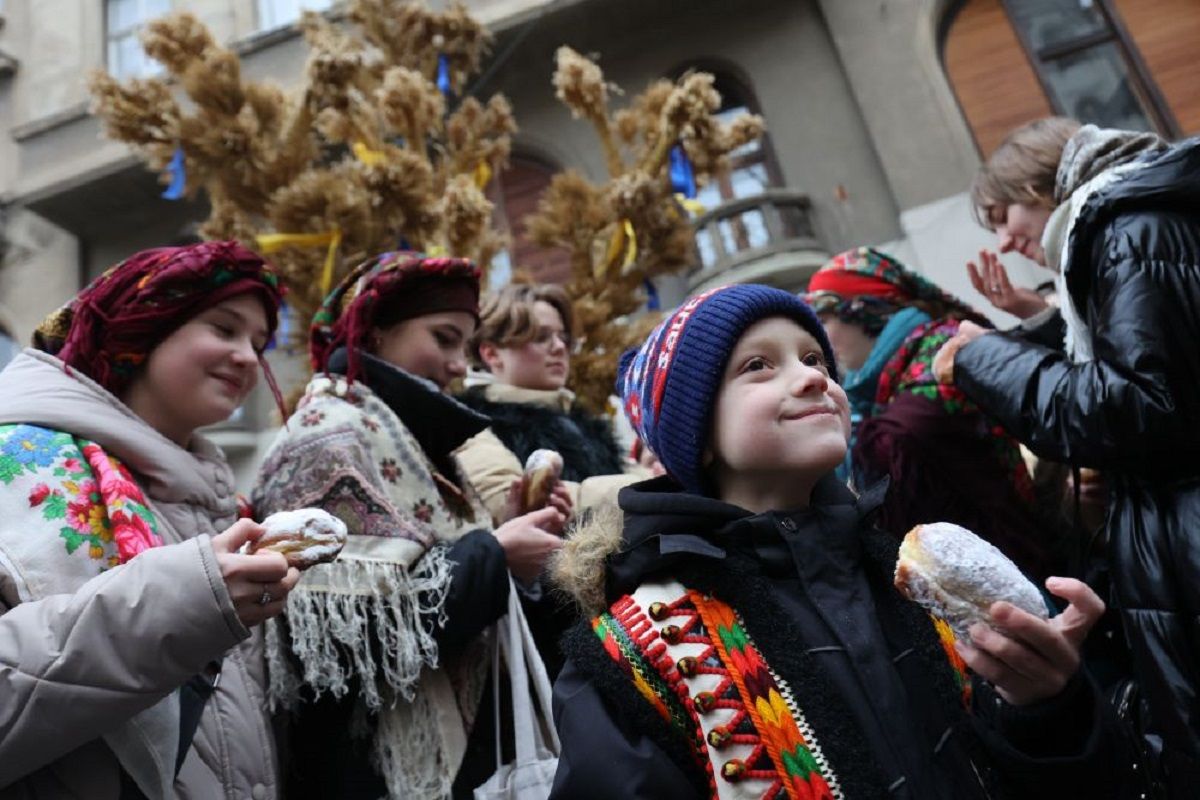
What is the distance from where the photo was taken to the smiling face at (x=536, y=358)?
2562mm

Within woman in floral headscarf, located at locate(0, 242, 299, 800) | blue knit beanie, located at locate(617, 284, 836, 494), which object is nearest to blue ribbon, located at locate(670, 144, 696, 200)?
woman in floral headscarf, located at locate(0, 242, 299, 800)

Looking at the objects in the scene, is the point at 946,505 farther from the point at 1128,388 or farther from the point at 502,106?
the point at 502,106

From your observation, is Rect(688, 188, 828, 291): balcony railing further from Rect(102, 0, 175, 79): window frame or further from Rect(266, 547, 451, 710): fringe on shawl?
Rect(102, 0, 175, 79): window frame

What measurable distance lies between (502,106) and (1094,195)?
3157mm

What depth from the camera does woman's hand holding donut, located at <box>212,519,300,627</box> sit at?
109cm

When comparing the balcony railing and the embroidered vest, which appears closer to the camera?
the embroidered vest

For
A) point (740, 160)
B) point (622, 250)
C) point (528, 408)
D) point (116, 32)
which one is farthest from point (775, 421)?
point (116, 32)

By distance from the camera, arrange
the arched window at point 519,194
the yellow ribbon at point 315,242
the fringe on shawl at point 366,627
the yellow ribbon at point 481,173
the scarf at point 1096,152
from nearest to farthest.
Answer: the fringe on shawl at point 366,627
the scarf at point 1096,152
the yellow ribbon at point 315,242
the yellow ribbon at point 481,173
the arched window at point 519,194

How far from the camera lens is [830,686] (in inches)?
38.6

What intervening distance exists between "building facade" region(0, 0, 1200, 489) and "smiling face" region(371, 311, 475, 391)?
15.7 feet

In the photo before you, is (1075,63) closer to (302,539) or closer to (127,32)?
(302,539)

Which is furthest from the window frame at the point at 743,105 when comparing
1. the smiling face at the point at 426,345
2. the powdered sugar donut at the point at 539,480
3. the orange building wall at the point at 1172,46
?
the powdered sugar donut at the point at 539,480

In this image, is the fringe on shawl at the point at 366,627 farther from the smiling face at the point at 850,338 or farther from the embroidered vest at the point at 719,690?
the smiling face at the point at 850,338

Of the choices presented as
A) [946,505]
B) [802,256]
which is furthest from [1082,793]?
[802,256]
